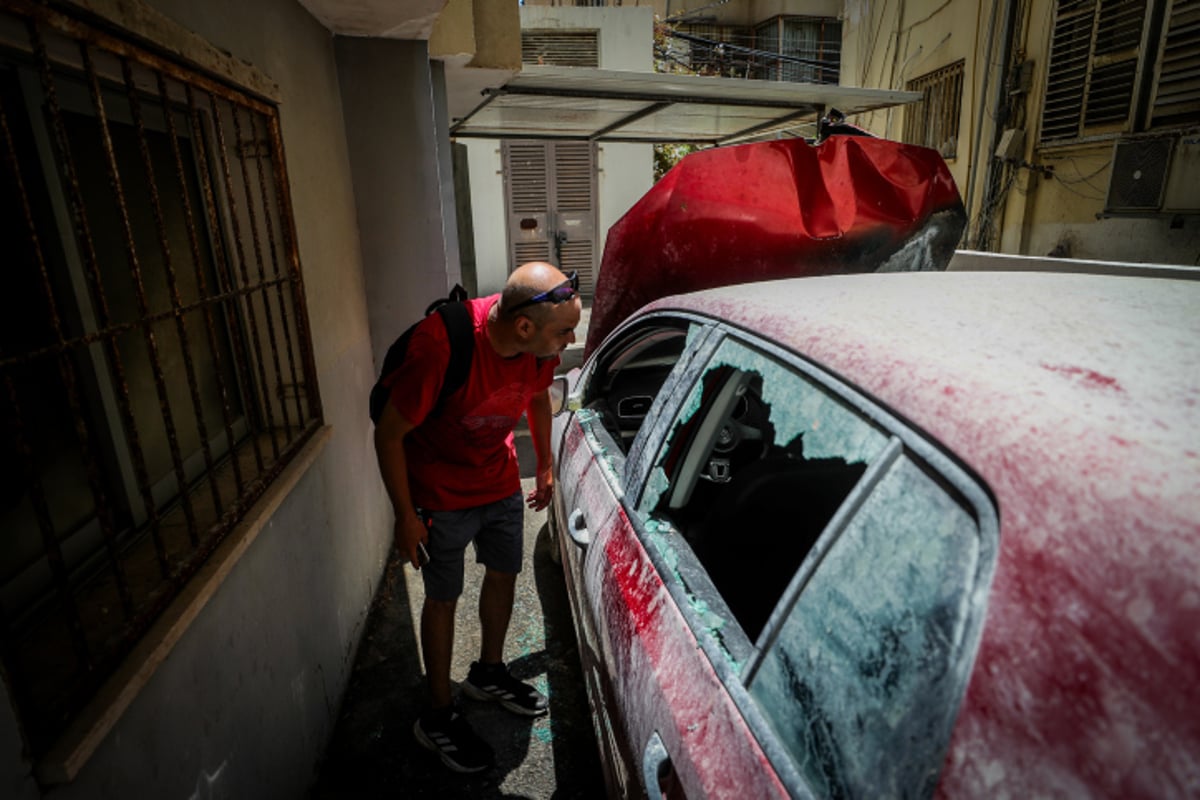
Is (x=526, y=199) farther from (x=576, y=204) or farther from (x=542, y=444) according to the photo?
(x=542, y=444)

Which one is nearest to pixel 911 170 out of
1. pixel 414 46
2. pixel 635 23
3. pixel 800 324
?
pixel 800 324

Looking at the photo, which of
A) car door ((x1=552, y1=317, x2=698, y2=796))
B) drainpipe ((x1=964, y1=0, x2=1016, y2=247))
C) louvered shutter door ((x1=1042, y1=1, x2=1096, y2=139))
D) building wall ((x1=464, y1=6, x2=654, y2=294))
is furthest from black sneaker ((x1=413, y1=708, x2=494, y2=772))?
building wall ((x1=464, y1=6, x2=654, y2=294))

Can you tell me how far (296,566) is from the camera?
7.02 ft

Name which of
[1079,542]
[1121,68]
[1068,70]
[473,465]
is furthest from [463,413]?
[1068,70]

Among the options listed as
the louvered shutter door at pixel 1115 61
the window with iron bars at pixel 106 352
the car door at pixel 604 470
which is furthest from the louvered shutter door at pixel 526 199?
the window with iron bars at pixel 106 352

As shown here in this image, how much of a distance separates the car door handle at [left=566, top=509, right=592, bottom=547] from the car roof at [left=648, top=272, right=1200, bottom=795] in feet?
3.61

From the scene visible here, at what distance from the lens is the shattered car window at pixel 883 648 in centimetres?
72

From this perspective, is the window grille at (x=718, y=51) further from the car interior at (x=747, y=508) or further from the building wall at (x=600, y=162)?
the car interior at (x=747, y=508)

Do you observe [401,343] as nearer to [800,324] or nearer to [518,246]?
[800,324]

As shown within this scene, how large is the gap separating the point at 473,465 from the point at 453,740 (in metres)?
0.96

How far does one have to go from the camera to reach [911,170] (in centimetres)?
252

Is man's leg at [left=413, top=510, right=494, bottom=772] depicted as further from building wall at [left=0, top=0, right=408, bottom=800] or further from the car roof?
the car roof

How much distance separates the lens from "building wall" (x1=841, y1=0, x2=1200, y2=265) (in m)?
6.16

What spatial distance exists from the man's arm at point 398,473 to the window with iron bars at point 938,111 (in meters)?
9.03
